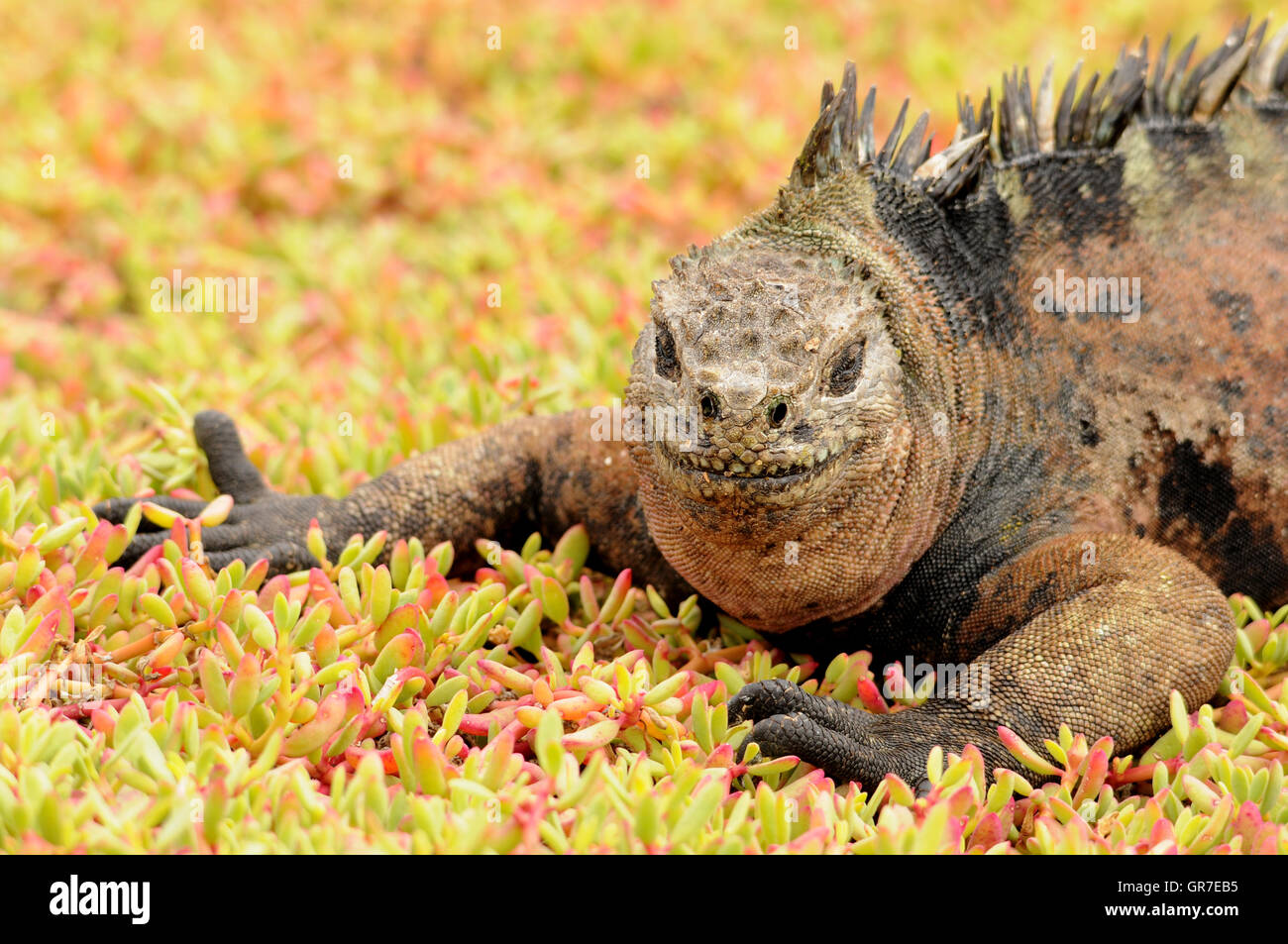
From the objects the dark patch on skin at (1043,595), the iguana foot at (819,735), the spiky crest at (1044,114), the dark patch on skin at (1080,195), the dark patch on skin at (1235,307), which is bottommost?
the iguana foot at (819,735)

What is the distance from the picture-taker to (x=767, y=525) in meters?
3.15

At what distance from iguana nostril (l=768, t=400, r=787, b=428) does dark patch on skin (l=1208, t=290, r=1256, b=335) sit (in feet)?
4.96

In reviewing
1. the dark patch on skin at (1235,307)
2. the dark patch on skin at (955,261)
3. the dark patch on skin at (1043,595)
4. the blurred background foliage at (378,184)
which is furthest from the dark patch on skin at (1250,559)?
the blurred background foliage at (378,184)

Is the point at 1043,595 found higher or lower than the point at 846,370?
lower

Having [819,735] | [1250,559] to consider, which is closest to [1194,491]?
[1250,559]

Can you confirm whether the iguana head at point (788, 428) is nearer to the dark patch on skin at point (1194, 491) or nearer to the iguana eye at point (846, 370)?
the iguana eye at point (846, 370)

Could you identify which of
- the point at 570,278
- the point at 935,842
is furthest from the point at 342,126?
the point at 935,842

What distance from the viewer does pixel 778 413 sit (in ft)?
9.89

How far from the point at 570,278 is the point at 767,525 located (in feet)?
10.9

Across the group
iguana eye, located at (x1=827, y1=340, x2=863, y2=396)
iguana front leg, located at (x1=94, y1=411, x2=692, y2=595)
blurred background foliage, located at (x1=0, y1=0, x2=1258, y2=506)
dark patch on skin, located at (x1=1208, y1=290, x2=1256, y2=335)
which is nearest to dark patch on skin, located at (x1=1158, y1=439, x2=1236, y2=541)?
dark patch on skin, located at (x1=1208, y1=290, x2=1256, y2=335)

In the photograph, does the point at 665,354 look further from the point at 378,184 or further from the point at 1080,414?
the point at 378,184

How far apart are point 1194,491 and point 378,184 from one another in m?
4.25

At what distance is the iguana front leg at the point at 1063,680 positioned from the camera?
3150mm
